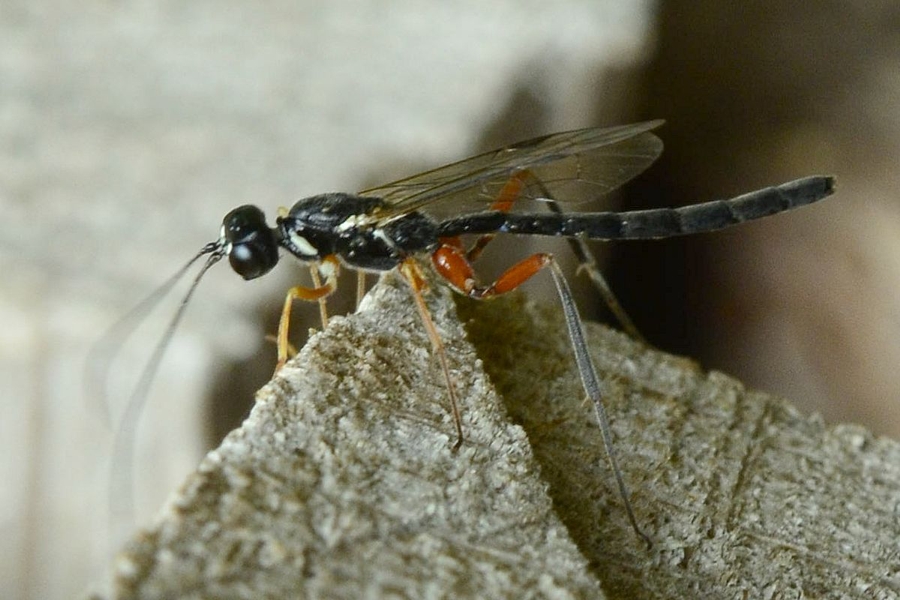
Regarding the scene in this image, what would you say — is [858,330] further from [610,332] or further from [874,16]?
[610,332]

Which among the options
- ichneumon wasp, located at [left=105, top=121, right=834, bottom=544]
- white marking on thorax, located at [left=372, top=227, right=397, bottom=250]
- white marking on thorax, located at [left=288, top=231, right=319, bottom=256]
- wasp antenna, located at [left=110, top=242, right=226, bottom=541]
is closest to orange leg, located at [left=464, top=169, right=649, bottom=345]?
ichneumon wasp, located at [left=105, top=121, right=834, bottom=544]

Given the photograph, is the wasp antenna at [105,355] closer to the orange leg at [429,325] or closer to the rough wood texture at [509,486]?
the orange leg at [429,325]

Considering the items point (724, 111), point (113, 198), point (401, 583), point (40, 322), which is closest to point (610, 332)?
point (401, 583)

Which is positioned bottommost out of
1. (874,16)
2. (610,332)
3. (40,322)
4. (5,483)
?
(610,332)

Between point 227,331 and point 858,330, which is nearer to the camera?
point 227,331

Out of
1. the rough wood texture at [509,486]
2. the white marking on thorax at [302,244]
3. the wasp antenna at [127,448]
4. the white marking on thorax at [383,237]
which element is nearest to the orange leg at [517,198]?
the white marking on thorax at [383,237]

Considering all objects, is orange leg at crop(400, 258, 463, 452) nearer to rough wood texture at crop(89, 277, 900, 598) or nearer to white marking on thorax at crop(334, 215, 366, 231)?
rough wood texture at crop(89, 277, 900, 598)
